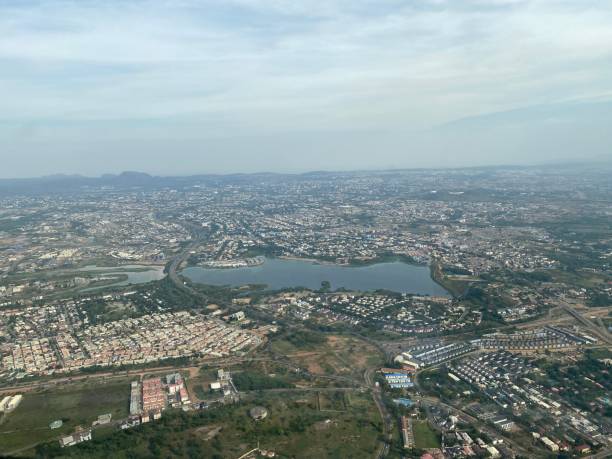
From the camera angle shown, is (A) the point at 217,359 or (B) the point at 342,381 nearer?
(B) the point at 342,381

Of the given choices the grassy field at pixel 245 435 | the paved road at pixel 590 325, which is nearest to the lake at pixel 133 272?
the grassy field at pixel 245 435

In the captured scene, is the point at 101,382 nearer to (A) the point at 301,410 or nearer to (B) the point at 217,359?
(B) the point at 217,359

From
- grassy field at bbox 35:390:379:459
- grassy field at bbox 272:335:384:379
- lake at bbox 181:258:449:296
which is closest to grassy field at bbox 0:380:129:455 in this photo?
grassy field at bbox 35:390:379:459

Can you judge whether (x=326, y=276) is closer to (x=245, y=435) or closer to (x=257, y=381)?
(x=257, y=381)

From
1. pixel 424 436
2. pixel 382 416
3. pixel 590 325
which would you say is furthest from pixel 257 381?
pixel 590 325

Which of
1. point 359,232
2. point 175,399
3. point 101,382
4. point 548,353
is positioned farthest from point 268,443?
point 359,232

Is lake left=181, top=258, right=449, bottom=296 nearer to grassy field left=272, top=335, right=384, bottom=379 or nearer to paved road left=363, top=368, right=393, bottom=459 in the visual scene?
grassy field left=272, top=335, right=384, bottom=379

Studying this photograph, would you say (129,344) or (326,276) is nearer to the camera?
(129,344)

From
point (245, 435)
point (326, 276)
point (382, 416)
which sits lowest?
point (326, 276)
